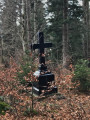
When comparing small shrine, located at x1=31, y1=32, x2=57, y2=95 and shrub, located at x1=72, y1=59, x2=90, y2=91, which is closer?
small shrine, located at x1=31, y1=32, x2=57, y2=95

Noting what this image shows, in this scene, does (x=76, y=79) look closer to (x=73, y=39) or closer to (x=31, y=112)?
(x=31, y=112)

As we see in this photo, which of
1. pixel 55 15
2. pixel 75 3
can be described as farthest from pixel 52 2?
pixel 75 3

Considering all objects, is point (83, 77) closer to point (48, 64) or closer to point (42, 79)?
point (42, 79)

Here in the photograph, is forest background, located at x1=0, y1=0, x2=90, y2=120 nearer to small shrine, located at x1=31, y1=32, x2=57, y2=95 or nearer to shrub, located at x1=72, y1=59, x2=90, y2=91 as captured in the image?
shrub, located at x1=72, y1=59, x2=90, y2=91

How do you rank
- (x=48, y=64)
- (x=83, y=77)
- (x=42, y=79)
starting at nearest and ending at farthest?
(x=42, y=79) < (x=83, y=77) < (x=48, y=64)

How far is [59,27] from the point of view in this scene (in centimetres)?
1534

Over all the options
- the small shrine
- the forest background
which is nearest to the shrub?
the forest background

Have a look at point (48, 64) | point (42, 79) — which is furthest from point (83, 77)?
point (48, 64)

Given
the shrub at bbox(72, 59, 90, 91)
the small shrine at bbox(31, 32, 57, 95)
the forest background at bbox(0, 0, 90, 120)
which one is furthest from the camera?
the shrub at bbox(72, 59, 90, 91)

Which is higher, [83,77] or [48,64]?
[48,64]

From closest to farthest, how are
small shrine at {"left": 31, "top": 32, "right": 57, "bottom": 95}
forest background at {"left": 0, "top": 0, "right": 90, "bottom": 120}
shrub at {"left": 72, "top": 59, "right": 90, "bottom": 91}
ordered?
forest background at {"left": 0, "top": 0, "right": 90, "bottom": 120}, small shrine at {"left": 31, "top": 32, "right": 57, "bottom": 95}, shrub at {"left": 72, "top": 59, "right": 90, "bottom": 91}

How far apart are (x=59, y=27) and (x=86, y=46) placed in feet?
16.3

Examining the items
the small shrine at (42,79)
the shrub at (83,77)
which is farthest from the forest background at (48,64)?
the small shrine at (42,79)

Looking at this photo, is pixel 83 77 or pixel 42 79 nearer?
pixel 42 79
